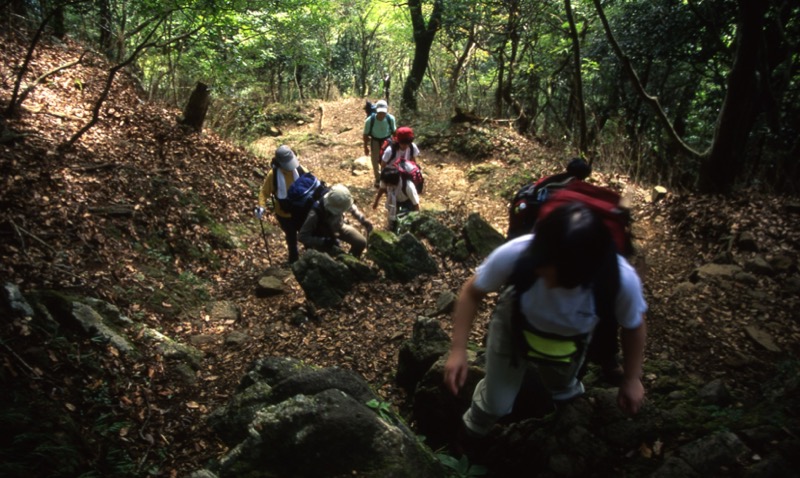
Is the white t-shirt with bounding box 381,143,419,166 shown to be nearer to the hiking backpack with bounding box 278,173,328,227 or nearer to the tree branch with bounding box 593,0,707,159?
the hiking backpack with bounding box 278,173,328,227

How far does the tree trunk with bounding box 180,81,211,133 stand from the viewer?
857 centimetres

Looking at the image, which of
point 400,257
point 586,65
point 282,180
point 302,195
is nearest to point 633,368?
point 400,257

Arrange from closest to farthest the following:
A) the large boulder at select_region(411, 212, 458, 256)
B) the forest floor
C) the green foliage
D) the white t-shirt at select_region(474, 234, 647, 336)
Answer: the white t-shirt at select_region(474, 234, 647, 336) → the green foliage → the forest floor → the large boulder at select_region(411, 212, 458, 256)

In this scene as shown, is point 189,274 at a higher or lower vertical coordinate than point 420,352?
lower

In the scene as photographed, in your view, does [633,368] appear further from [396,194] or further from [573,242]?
[396,194]

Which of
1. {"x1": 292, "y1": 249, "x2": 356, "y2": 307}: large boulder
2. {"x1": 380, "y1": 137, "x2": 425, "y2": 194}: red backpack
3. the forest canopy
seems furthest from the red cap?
the forest canopy

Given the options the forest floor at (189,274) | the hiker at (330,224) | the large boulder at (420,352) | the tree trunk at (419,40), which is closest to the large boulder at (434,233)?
the forest floor at (189,274)

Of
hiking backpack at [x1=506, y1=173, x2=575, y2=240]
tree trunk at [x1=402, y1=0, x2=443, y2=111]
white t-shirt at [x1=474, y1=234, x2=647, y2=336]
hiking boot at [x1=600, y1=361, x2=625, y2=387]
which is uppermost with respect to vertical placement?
tree trunk at [x1=402, y1=0, x2=443, y2=111]

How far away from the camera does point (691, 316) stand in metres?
4.78

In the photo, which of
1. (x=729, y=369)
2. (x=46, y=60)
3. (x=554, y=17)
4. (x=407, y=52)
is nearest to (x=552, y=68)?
(x=554, y=17)

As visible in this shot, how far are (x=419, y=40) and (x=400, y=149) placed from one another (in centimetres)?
889

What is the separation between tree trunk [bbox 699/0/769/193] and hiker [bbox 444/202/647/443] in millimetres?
6318

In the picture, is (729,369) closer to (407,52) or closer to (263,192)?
(263,192)

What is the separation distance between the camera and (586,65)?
1177cm
